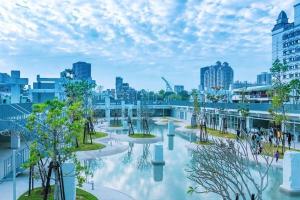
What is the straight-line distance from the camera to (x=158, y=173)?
77.5 feet

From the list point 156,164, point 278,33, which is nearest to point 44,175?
point 156,164

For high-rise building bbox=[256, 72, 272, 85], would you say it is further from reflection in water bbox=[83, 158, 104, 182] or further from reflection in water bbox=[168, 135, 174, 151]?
reflection in water bbox=[83, 158, 104, 182]

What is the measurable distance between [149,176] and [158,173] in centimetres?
117

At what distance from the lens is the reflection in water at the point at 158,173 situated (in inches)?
867

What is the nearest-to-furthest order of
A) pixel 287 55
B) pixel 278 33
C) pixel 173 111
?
pixel 173 111, pixel 287 55, pixel 278 33

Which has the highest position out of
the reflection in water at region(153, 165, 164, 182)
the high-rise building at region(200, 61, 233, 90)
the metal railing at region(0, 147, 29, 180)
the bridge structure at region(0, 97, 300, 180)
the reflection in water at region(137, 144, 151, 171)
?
the high-rise building at region(200, 61, 233, 90)

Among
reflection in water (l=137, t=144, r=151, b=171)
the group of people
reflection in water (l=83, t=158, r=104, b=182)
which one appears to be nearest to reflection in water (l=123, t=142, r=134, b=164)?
reflection in water (l=137, t=144, r=151, b=171)

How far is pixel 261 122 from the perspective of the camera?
4259 centimetres

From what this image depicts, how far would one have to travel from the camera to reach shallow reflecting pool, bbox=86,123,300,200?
60.1 ft

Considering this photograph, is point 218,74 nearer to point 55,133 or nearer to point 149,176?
point 149,176

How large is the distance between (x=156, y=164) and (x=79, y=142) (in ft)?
37.5

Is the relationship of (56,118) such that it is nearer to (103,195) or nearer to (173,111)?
(103,195)

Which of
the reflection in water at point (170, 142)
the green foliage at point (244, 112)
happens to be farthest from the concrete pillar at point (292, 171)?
the green foliage at point (244, 112)

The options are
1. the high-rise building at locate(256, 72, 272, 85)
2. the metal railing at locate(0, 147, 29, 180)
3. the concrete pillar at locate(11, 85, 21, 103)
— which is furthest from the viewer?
the high-rise building at locate(256, 72, 272, 85)
